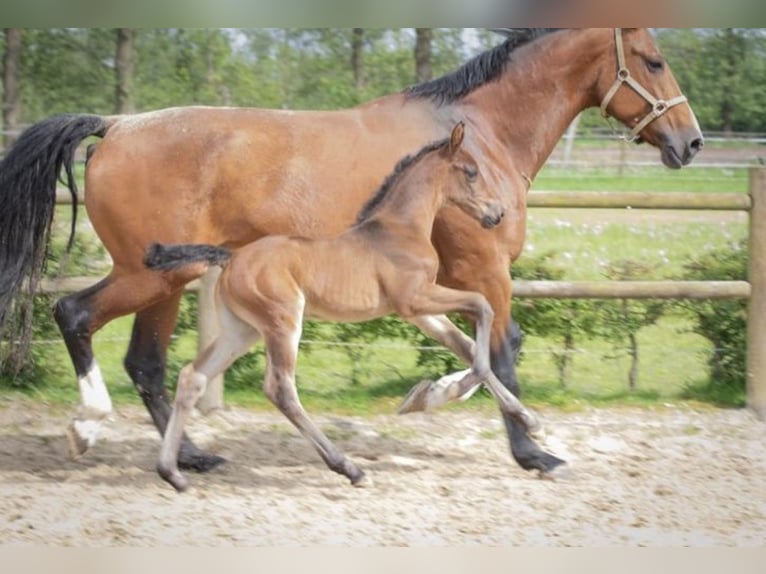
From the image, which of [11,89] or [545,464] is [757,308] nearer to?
[545,464]

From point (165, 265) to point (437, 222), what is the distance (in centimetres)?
102


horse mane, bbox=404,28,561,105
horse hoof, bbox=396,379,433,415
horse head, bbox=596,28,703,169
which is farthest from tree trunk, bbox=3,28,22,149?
horse head, bbox=596,28,703,169

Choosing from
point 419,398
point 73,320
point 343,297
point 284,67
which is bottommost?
point 419,398

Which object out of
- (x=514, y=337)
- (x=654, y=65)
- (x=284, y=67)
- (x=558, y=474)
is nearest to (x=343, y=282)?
(x=514, y=337)

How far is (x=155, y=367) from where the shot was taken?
4746 millimetres

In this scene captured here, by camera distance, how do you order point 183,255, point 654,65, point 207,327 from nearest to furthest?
point 183,255
point 654,65
point 207,327

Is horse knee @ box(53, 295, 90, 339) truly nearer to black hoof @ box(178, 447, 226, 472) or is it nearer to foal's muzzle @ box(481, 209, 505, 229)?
black hoof @ box(178, 447, 226, 472)

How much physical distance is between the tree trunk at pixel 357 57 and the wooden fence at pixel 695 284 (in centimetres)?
90

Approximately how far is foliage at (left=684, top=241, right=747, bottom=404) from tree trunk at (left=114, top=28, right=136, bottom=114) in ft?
8.64

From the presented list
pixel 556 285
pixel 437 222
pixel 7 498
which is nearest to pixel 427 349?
pixel 556 285

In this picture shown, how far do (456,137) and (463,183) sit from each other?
171 millimetres

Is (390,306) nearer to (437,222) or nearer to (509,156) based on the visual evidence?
(437,222)

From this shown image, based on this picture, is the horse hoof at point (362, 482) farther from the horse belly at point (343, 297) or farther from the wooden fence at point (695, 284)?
the wooden fence at point (695, 284)

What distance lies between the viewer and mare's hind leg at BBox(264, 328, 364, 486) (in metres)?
4.33
